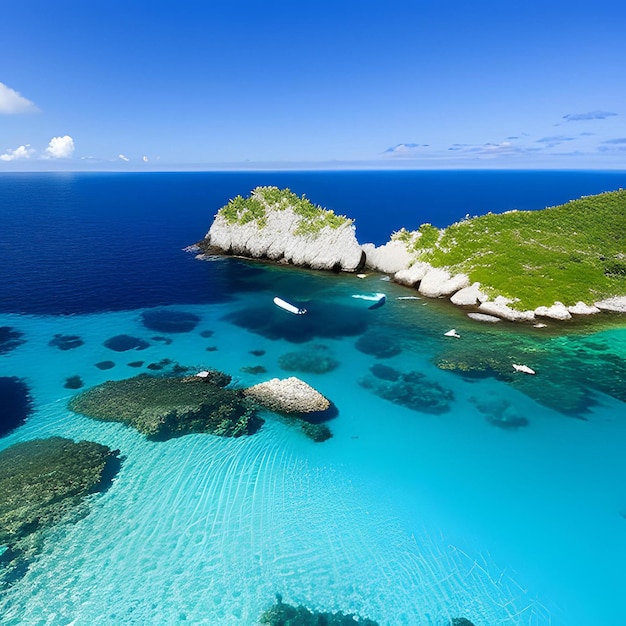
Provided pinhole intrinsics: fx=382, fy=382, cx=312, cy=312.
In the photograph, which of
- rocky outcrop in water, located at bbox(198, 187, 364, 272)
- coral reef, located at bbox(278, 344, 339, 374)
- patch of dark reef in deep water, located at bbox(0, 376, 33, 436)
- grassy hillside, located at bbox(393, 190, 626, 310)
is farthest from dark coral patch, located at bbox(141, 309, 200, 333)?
grassy hillside, located at bbox(393, 190, 626, 310)

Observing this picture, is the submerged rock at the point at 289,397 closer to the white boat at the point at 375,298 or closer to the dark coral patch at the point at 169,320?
the dark coral patch at the point at 169,320

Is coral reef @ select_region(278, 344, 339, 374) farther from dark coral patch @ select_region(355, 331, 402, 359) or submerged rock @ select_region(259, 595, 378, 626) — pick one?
submerged rock @ select_region(259, 595, 378, 626)

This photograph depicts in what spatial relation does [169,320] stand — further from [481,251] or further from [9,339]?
[481,251]

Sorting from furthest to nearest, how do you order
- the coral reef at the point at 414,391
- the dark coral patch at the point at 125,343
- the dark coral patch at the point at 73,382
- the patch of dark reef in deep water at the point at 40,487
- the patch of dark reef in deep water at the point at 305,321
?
1. the patch of dark reef in deep water at the point at 305,321
2. the dark coral patch at the point at 125,343
3. the dark coral patch at the point at 73,382
4. the coral reef at the point at 414,391
5. the patch of dark reef in deep water at the point at 40,487

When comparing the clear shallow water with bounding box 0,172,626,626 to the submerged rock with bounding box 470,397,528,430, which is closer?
the clear shallow water with bounding box 0,172,626,626

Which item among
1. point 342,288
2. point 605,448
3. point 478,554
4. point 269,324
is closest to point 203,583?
point 478,554

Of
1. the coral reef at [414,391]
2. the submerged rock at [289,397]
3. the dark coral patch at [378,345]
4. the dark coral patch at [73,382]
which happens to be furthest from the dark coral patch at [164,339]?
the coral reef at [414,391]
